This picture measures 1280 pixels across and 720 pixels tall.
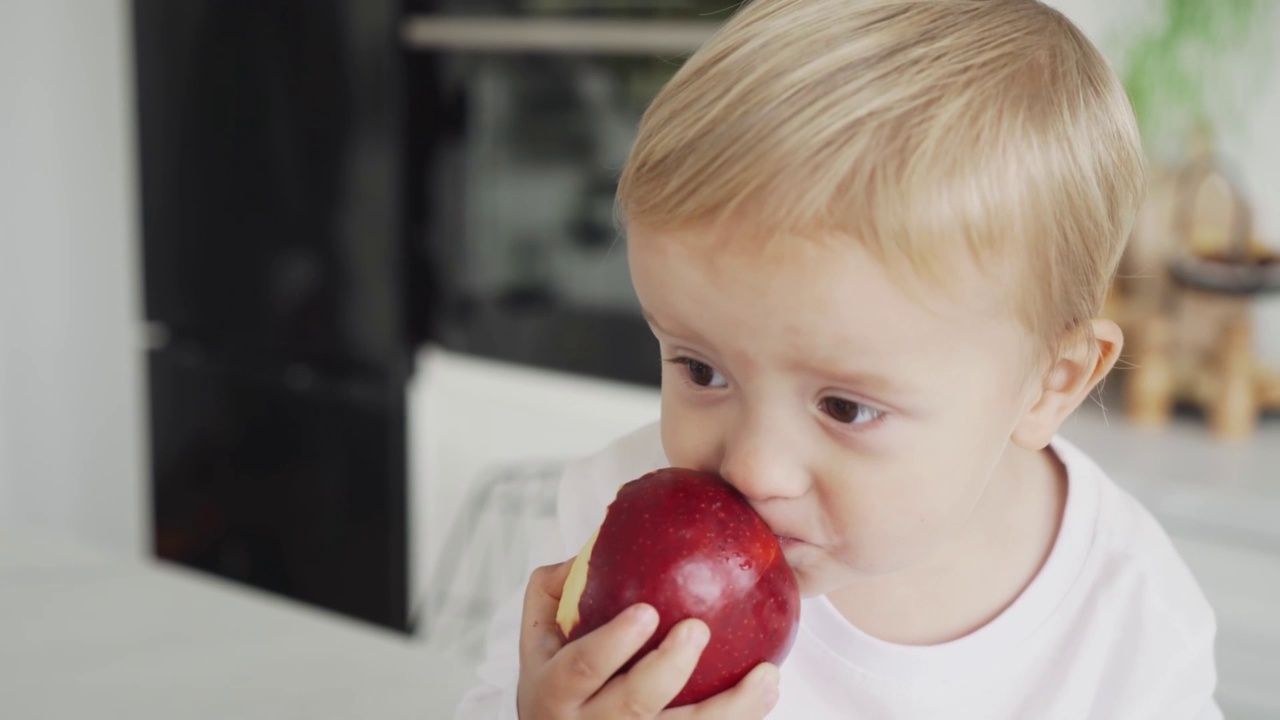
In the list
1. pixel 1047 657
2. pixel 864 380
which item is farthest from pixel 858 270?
pixel 1047 657

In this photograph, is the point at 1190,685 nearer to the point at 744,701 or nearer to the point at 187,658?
the point at 744,701

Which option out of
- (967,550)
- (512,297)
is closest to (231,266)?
(512,297)

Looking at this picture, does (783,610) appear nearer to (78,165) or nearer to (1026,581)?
(1026,581)

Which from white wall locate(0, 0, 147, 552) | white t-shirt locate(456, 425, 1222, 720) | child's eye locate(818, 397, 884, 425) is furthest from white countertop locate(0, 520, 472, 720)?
white wall locate(0, 0, 147, 552)

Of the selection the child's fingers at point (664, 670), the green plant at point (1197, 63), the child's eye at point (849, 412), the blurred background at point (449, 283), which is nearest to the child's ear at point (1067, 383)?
the child's eye at point (849, 412)

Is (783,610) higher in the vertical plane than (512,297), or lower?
higher

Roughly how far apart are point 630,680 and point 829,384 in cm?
19

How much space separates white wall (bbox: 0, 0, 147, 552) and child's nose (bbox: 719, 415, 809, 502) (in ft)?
8.10

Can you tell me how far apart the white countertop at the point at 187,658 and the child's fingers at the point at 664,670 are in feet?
0.98

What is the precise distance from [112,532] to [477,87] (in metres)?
1.58

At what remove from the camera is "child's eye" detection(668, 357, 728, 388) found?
73 centimetres

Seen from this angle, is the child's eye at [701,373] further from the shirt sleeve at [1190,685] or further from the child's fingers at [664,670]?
the shirt sleeve at [1190,685]

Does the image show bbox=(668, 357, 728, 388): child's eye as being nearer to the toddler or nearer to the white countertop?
the toddler

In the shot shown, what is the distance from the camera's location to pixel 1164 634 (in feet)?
3.14
